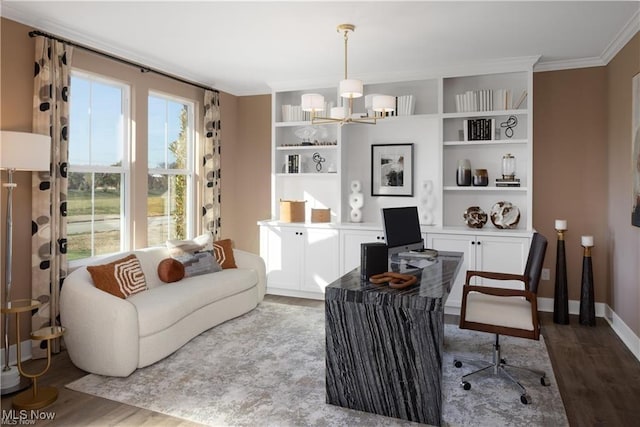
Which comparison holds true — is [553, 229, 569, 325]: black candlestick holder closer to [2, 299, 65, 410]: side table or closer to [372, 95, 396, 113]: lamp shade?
[372, 95, 396, 113]: lamp shade

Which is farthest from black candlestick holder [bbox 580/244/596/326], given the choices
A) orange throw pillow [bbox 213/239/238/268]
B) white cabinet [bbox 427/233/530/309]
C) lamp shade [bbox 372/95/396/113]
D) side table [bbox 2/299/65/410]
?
side table [bbox 2/299/65/410]

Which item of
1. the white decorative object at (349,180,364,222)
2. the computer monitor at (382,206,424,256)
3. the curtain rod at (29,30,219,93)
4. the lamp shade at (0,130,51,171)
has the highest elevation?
the curtain rod at (29,30,219,93)

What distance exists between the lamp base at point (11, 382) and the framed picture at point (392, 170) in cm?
393

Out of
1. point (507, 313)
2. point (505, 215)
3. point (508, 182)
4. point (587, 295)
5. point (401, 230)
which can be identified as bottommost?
point (587, 295)

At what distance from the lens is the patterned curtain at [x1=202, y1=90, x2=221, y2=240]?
5492 millimetres

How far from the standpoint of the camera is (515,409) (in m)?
2.71

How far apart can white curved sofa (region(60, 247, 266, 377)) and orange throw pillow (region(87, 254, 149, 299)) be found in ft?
0.22

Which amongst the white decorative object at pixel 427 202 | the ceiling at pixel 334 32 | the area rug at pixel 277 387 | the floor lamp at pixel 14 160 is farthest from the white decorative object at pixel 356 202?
the floor lamp at pixel 14 160

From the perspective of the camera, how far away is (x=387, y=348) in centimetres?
256

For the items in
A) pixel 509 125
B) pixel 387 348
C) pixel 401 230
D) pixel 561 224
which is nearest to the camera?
pixel 387 348

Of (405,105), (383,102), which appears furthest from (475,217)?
(383,102)

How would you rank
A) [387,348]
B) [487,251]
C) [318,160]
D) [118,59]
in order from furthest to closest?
[318,160]
[487,251]
[118,59]
[387,348]

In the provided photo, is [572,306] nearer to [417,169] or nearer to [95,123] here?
[417,169]

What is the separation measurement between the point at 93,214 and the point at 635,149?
4.81m
